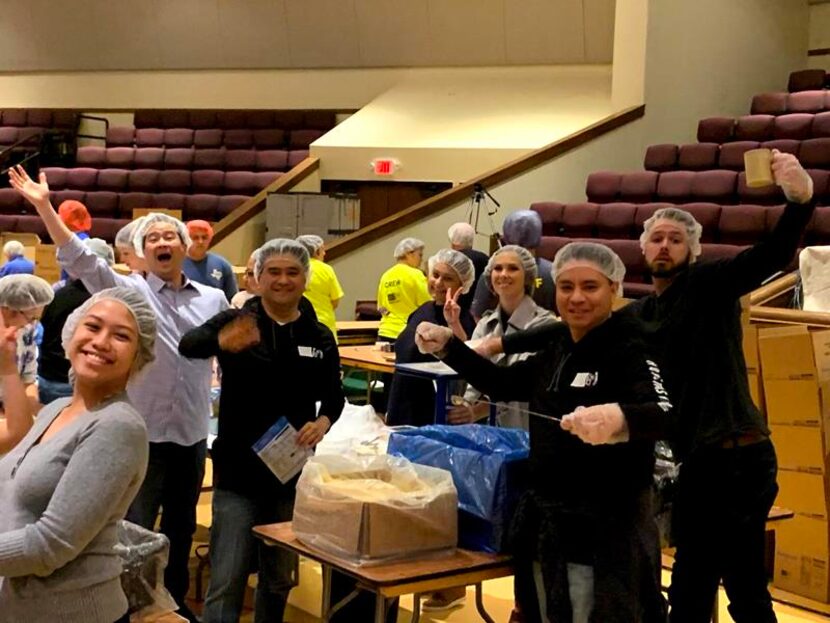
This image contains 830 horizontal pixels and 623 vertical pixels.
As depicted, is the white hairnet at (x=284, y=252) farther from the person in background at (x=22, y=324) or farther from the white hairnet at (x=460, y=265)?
the white hairnet at (x=460, y=265)

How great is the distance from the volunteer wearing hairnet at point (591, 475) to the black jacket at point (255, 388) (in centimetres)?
76

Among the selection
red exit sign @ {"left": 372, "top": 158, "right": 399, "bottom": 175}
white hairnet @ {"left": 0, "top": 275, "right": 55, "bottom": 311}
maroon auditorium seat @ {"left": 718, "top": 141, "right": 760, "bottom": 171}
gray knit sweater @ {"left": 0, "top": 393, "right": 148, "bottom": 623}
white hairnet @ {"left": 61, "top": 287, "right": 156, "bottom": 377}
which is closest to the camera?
gray knit sweater @ {"left": 0, "top": 393, "right": 148, "bottom": 623}

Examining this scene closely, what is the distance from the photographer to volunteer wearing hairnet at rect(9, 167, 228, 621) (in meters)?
3.54

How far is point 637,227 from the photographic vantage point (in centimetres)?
841

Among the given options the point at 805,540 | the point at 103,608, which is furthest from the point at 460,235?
the point at 103,608

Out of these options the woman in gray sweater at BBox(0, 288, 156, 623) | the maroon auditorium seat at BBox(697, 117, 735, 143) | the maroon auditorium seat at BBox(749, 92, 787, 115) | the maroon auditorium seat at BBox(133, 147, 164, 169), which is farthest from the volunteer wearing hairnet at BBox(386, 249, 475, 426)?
the maroon auditorium seat at BBox(133, 147, 164, 169)

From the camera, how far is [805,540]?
4535 mm

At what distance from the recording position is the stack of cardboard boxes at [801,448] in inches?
176

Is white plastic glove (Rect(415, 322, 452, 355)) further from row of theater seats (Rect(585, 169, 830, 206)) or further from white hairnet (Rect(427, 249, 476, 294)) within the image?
row of theater seats (Rect(585, 169, 830, 206))

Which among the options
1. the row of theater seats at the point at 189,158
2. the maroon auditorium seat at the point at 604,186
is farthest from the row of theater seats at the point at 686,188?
the row of theater seats at the point at 189,158

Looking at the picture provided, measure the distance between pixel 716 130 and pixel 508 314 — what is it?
19.7 feet

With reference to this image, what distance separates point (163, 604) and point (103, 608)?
13.8 inches

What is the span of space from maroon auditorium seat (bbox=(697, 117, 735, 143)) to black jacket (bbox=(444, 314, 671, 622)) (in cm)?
702

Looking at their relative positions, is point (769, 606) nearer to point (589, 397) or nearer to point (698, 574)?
point (698, 574)
